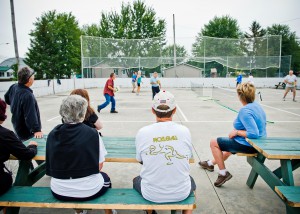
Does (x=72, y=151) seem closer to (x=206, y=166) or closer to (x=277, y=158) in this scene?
(x=277, y=158)

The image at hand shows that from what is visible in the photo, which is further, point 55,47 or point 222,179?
point 55,47

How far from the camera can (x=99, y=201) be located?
2342 millimetres

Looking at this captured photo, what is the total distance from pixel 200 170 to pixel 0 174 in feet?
10.4

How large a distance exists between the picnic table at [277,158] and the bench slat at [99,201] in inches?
45.6

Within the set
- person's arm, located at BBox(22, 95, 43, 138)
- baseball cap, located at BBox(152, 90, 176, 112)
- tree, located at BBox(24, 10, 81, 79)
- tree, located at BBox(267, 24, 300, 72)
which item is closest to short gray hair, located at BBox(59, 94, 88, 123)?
baseball cap, located at BBox(152, 90, 176, 112)

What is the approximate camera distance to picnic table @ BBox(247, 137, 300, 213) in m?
2.80

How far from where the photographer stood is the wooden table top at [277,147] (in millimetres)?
2809

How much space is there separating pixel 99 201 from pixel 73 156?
524 millimetres

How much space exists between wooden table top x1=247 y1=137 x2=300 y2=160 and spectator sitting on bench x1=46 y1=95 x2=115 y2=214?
1.98 m

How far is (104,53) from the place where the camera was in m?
28.7

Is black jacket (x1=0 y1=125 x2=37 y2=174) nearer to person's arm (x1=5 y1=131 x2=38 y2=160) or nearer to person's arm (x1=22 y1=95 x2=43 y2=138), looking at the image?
person's arm (x1=5 y1=131 x2=38 y2=160)

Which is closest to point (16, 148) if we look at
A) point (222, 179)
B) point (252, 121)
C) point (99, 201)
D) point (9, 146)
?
point (9, 146)

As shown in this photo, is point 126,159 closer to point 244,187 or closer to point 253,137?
point 253,137

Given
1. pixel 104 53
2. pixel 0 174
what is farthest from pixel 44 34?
pixel 0 174
